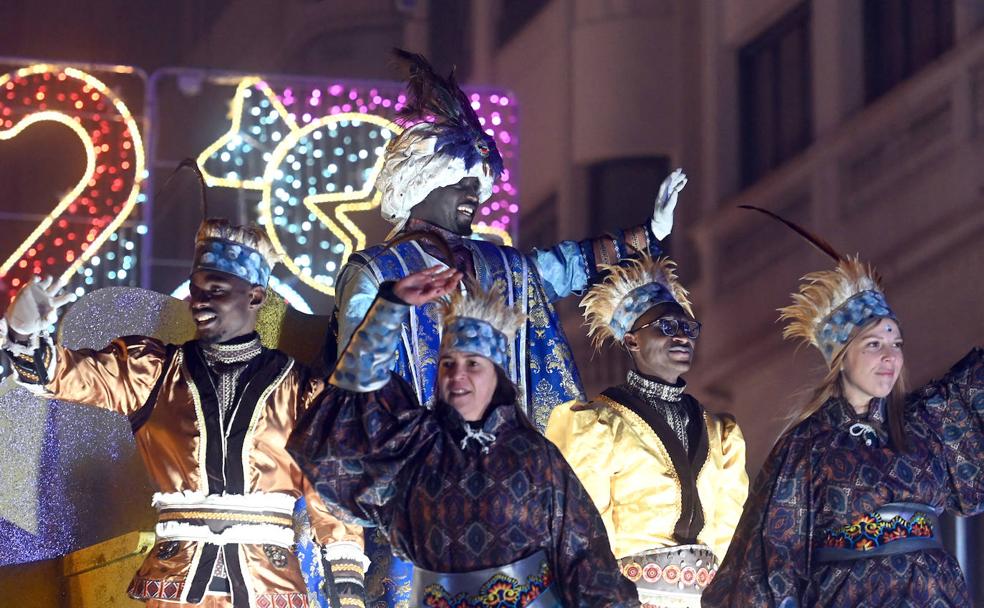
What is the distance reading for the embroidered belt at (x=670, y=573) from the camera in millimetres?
6102

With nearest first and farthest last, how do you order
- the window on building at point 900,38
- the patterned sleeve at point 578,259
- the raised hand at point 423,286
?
the raised hand at point 423,286 < the patterned sleeve at point 578,259 < the window on building at point 900,38

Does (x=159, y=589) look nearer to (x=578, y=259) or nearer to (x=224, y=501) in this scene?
(x=224, y=501)

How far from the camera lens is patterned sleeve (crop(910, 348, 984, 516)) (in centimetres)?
598

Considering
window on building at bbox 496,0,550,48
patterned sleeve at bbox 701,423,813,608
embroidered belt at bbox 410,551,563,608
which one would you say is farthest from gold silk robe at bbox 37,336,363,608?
window on building at bbox 496,0,550,48

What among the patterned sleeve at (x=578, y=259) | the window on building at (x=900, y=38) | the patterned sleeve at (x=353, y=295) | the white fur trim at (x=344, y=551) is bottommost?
the white fur trim at (x=344, y=551)

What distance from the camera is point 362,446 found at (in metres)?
5.41

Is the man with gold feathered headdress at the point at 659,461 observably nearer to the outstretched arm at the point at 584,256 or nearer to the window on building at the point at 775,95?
the outstretched arm at the point at 584,256

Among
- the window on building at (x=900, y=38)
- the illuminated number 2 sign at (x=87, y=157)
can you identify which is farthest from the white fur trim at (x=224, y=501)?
the window on building at (x=900, y=38)

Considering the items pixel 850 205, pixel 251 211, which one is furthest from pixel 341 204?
pixel 850 205

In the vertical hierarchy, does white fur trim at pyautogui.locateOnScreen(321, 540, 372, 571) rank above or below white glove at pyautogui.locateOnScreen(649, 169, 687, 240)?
below

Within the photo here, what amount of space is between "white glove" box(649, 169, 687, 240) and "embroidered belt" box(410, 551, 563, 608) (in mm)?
1871

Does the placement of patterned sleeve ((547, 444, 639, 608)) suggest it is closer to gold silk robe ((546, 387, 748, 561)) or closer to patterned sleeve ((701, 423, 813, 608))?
patterned sleeve ((701, 423, 813, 608))

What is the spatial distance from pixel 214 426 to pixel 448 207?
1.10 meters

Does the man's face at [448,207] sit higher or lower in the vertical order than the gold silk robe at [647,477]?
higher
